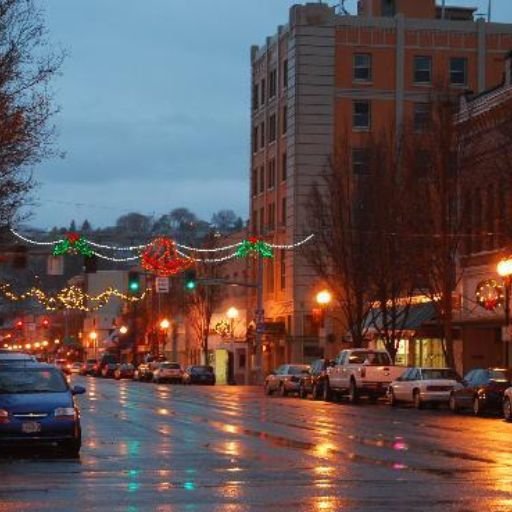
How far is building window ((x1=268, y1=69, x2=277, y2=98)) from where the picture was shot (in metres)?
77.1

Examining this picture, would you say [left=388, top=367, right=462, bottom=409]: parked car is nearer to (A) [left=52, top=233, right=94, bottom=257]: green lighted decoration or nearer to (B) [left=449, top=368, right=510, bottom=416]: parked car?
(B) [left=449, top=368, right=510, bottom=416]: parked car

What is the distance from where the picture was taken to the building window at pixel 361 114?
72688mm

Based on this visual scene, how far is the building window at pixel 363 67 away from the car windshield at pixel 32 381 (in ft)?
169

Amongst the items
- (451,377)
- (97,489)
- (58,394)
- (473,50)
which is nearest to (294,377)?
(451,377)

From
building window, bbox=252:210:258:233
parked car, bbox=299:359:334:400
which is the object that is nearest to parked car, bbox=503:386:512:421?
parked car, bbox=299:359:334:400

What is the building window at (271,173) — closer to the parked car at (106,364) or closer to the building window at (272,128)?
the building window at (272,128)

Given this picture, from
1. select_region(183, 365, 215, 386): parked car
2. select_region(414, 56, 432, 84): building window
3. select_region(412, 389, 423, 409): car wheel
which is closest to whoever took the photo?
select_region(412, 389, 423, 409): car wheel

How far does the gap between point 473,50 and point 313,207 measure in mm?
20613

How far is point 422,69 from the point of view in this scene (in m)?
73.6

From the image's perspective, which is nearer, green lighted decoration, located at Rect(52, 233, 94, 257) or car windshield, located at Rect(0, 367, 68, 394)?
car windshield, located at Rect(0, 367, 68, 394)

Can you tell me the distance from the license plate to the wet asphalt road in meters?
0.47

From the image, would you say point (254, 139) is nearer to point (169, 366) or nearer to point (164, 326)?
point (169, 366)

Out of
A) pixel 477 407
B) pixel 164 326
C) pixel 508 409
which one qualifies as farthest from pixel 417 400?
pixel 164 326

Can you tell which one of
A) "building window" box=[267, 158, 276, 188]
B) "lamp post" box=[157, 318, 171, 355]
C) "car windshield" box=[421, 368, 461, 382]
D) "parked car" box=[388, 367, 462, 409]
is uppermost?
"building window" box=[267, 158, 276, 188]
